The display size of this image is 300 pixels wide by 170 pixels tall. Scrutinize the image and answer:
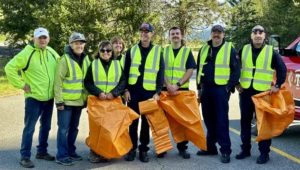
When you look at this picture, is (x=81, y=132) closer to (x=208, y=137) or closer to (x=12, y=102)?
(x=208, y=137)

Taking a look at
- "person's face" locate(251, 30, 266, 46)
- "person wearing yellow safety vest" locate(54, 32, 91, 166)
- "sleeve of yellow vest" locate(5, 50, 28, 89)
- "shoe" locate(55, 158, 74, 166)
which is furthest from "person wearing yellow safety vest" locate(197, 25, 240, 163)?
"sleeve of yellow vest" locate(5, 50, 28, 89)

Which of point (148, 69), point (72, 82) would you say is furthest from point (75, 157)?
point (148, 69)

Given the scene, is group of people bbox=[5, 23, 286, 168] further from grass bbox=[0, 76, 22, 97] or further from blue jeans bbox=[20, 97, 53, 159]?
grass bbox=[0, 76, 22, 97]

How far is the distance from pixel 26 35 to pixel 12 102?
44.6ft

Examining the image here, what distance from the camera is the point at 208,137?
696 centimetres

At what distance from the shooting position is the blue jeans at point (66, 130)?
6.25 m

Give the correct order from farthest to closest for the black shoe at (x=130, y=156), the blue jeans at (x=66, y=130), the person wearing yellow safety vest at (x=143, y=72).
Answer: the black shoe at (x=130, y=156)
the person wearing yellow safety vest at (x=143, y=72)
the blue jeans at (x=66, y=130)

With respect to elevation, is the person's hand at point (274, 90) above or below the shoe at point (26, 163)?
above

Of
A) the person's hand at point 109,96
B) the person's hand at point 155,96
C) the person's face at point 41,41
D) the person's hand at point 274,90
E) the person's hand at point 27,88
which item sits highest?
the person's face at point 41,41

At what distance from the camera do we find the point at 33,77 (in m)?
6.13

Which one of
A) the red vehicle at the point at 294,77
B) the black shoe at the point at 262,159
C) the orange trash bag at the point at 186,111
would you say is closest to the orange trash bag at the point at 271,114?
the black shoe at the point at 262,159

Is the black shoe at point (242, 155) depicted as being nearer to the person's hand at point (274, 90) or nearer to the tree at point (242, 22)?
the person's hand at point (274, 90)

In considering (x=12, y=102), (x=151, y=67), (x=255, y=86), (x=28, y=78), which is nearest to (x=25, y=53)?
(x=28, y=78)

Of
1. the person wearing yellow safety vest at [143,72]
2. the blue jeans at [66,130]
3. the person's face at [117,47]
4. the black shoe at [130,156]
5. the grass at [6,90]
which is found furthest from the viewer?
the grass at [6,90]
